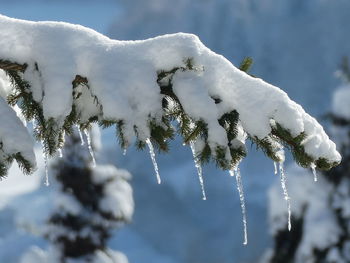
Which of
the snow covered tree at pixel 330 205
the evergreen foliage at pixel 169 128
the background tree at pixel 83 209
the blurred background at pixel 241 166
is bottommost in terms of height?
the evergreen foliage at pixel 169 128

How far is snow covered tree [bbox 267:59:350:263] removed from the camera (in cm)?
1575

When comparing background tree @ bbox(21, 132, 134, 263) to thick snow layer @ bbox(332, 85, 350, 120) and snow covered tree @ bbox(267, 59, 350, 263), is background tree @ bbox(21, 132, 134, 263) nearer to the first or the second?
snow covered tree @ bbox(267, 59, 350, 263)

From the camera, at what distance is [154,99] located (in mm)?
2545

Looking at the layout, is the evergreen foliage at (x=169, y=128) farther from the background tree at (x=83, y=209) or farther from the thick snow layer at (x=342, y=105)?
the thick snow layer at (x=342, y=105)

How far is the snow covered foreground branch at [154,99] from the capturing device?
2504mm

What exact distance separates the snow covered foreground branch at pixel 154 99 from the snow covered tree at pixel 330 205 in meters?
13.7

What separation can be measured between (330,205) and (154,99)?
14481mm

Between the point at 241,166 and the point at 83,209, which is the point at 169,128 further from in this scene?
the point at 241,166

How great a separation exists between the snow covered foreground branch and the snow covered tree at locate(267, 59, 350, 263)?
13.7 metres

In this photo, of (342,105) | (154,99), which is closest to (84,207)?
(342,105)

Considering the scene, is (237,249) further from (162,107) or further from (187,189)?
(162,107)

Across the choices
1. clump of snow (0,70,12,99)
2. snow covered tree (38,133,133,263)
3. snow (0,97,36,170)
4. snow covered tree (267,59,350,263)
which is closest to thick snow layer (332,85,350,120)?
snow covered tree (267,59,350,263)

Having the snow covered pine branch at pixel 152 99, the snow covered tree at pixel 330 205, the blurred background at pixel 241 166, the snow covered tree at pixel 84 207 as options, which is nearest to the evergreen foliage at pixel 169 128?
the snow covered pine branch at pixel 152 99

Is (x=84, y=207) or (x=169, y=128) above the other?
(x=84, y=207)
